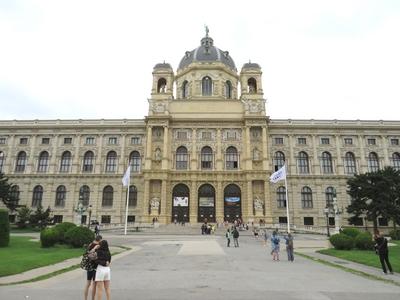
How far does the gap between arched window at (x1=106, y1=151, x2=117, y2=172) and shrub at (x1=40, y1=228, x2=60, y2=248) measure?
124 ft

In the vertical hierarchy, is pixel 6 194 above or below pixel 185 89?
below

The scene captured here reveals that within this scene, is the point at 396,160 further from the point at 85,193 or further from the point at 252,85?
the point at 85,193

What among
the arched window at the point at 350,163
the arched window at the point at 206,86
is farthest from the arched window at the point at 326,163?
the arched window at the point at 206,86

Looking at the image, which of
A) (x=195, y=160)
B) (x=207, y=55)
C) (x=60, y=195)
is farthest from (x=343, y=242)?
(x=207, y=55)

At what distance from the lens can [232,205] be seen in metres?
59.0

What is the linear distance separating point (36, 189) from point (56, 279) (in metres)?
55.8

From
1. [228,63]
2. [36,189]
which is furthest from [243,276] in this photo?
[228,63]

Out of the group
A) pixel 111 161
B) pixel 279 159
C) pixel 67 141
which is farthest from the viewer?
pixel 67 141

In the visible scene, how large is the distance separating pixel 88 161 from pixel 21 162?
1294 centimetres

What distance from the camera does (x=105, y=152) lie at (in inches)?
2500

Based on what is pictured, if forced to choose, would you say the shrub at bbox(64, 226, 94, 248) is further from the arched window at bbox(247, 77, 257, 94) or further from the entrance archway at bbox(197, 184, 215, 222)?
the arched window at bbox(247, 77, 257, 94)

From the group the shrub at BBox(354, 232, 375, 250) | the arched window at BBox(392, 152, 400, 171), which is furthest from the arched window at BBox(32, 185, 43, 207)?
the arched window at BBox(392, 152, 400, 171)

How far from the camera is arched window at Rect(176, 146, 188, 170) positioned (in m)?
61.4

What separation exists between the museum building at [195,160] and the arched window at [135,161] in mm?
192
